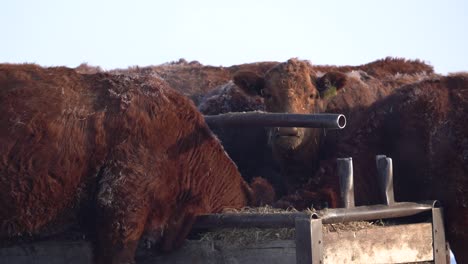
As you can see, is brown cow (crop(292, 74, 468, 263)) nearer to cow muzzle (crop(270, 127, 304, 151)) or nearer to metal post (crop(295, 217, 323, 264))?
metal post (crop(295, 217, 323, 264))

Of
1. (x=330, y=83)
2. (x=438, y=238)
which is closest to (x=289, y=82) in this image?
(x=330, y=83)

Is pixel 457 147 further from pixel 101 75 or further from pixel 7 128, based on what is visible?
pixel 7 128

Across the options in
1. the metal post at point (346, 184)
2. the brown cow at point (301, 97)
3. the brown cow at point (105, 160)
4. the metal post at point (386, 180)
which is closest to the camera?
the metal post at point (346, 184)

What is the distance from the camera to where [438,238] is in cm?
657

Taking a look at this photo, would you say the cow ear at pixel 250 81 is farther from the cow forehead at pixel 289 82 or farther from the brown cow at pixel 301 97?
the cow forehead at pixel 289 82

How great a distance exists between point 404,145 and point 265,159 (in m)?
2.89

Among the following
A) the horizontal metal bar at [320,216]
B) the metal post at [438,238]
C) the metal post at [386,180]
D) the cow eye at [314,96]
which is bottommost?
the metal post at [438,238]

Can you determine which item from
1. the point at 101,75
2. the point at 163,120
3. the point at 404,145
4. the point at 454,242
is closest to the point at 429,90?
the point at 404,145

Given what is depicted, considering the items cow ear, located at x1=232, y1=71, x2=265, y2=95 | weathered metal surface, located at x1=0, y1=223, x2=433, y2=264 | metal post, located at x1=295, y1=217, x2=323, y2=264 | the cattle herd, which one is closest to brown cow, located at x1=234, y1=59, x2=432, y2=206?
cow ear, located at x1=232, y1=71, x2=265, y2=95

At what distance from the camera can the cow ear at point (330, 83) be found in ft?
33.5

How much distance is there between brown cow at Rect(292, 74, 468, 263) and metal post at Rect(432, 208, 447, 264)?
0.11 metres

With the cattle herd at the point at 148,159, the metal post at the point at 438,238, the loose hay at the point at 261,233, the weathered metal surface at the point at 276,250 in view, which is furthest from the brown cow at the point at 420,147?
the loose hay at the point at 261,233

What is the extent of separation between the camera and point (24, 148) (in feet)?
22.4

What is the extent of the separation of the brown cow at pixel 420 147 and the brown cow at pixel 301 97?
158 centimetres
